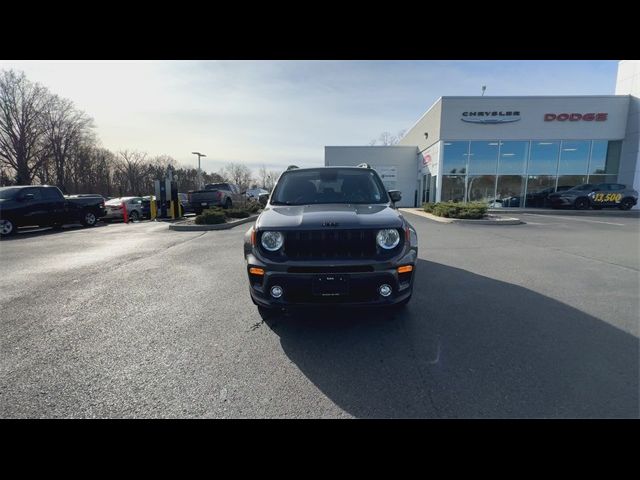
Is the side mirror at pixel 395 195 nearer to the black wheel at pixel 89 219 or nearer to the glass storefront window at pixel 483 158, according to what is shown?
the black wheel at pixel 89 219

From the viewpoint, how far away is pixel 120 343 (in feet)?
10.4

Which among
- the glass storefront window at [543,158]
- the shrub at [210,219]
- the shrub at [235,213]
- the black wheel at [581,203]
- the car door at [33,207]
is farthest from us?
the glass storefront window at [543,158]

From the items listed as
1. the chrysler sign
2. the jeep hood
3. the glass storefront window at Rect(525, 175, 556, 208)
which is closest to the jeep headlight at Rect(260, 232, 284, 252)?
the jeep hood

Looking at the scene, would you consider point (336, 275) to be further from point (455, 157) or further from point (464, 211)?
point (455, 157)

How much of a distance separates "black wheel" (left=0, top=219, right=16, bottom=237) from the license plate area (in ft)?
46.0

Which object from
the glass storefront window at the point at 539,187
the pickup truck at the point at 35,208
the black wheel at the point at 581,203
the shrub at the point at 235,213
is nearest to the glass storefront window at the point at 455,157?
the glass storefront window at the point at 539,187

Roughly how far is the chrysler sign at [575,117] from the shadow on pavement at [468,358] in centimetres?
2427

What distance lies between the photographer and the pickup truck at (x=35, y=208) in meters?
10.9

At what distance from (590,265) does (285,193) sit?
6577 millimetres

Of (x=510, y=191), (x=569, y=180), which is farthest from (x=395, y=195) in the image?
(x=569, y=180)

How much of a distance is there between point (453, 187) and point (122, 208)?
22.9 meters

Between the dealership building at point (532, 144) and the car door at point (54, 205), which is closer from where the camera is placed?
the car door at point (54, 205)
